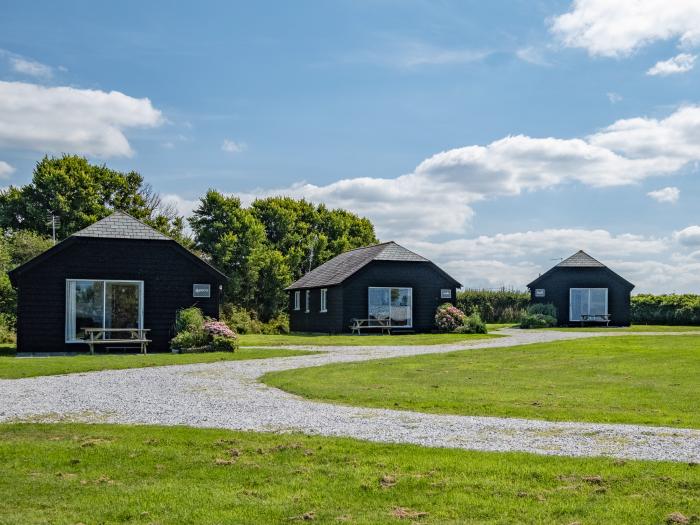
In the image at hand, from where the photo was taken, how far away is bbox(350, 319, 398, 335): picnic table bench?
3719cm

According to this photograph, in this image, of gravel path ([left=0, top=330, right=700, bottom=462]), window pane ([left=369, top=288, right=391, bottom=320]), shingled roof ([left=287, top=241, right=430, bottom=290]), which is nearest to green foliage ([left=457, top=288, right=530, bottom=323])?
shingled roof ([left=287, top=241, right=430, bottom=290])

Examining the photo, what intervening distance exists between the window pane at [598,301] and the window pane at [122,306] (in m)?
27.9

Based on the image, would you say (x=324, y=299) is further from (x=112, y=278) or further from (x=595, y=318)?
(x=595, y=318)

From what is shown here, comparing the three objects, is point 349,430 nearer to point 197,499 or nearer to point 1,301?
point 197,499

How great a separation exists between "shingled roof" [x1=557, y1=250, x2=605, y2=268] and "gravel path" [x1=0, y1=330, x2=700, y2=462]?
31479mm

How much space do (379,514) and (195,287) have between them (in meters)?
21.3

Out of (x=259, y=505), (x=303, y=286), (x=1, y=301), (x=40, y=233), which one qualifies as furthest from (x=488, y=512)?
(x=40, y=233)

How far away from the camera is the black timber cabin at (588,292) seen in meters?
44.9

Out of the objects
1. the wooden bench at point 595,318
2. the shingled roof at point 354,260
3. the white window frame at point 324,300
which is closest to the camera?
the shingled roof at point 354,260

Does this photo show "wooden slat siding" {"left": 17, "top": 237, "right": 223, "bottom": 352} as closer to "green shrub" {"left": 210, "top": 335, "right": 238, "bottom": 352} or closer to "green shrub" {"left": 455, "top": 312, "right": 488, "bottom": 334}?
"green shrub" {"left": 210, "top": 335, "right": 238, "bottom": 352}

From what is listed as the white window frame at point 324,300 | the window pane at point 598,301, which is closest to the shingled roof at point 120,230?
the white window frame at point 324,300

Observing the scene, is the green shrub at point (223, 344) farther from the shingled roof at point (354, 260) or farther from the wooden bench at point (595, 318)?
the wooden bench at point (595, 318)

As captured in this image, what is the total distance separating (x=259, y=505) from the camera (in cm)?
700

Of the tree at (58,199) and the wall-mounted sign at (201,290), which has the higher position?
the tree at (58,199)
